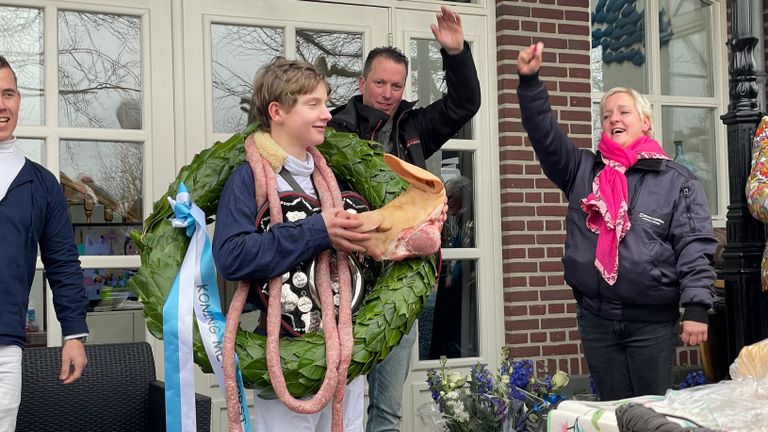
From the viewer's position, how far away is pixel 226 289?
4445 mm

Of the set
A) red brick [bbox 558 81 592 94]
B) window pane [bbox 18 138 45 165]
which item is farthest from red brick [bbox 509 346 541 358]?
window pane [bbox 18 138 45 165]

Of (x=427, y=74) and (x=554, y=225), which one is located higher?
(x=427, y=74)

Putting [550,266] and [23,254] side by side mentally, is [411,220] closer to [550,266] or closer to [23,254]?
[23,254]

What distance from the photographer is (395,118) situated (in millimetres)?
4180

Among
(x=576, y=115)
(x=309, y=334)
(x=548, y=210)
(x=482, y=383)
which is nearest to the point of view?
(x=309, y=334)

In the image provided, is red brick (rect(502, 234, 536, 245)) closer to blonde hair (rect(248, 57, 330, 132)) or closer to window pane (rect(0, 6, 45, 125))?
blonde hair (rect(248, 57, 330, 132))

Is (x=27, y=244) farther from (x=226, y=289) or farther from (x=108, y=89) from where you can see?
(x=108, y=89)

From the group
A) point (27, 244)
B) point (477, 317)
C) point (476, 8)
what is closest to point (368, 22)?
point (476, 8)

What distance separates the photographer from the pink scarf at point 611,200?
3641 mm

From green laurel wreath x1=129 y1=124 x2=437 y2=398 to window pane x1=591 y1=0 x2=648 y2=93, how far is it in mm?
2990

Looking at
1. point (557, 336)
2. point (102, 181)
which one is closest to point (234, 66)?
point (102, 181)

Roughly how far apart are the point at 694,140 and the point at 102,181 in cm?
395

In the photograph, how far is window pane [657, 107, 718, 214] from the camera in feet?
20.7

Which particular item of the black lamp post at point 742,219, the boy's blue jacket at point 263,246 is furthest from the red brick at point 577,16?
the boy's blue jacket at point 263,246
